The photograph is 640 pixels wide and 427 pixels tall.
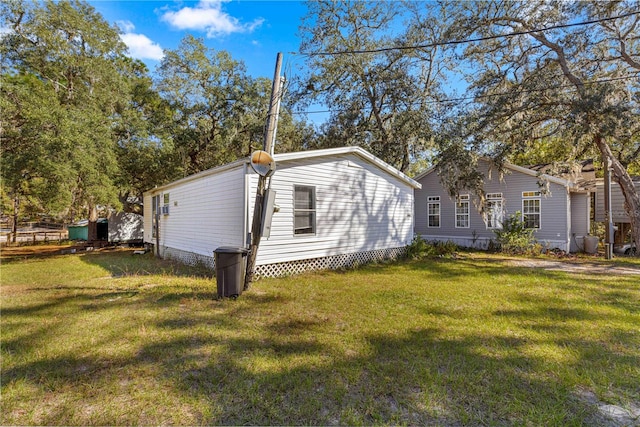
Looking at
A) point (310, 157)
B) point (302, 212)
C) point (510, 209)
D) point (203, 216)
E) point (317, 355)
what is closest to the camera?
point (317, 355)

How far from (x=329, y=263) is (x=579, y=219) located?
1152cm

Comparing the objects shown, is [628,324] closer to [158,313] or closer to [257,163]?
[257,163]

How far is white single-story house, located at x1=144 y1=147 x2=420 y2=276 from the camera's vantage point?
7.36 meters

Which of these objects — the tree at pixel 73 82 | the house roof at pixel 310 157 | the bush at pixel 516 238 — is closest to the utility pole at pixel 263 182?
the house roof at pixel 310 157

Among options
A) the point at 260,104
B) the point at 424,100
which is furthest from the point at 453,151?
the point at 260,104

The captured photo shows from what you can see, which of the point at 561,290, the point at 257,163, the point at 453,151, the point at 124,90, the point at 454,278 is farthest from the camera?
the point at 124,90

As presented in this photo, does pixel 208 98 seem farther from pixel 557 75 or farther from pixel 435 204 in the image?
pixel 557 75

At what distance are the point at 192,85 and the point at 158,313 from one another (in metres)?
14.5

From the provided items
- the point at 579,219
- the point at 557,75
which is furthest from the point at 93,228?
the point at 579,219

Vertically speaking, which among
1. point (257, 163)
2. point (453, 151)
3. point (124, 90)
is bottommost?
point (257, 163)

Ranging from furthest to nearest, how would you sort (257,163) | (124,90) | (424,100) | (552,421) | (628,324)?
1. (424,100)
2. (124,90)
3. (257,163)
4. (628,324)
5. (552,421)

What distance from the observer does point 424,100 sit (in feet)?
50.9

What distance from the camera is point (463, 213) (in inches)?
569

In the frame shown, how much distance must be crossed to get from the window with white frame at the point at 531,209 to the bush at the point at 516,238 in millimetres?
664
